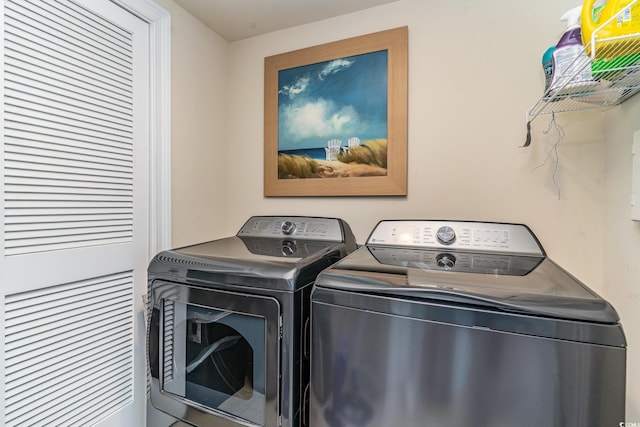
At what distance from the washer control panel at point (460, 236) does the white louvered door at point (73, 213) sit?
1.12m

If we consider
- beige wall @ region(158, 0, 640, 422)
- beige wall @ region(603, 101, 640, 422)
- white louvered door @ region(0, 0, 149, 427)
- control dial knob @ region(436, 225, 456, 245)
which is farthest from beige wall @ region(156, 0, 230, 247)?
beige wall @ region(603, 101, 640, 422)

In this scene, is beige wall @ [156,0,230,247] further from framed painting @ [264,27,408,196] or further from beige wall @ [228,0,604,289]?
beige wall @ [228,0,604,289]

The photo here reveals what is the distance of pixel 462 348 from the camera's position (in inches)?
27.8

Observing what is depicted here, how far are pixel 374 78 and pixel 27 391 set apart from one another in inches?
73.2

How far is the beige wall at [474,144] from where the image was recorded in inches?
45.1

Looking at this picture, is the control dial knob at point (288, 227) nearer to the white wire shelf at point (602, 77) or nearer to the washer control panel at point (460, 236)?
the washer control panel at point (460, 236)

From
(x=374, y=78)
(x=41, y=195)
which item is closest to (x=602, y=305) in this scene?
(x=374, y=78)

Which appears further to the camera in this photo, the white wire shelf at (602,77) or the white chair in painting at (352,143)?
the white chair in painting at (352,143)

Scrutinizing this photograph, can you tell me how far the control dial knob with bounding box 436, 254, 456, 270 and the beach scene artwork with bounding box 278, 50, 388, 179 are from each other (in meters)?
0.56

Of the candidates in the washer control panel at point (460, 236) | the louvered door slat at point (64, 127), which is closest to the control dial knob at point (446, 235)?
the washer control panel at point (460, 236)

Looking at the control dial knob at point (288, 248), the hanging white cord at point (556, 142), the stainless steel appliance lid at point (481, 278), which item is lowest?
the stainless steel appliance lid at point (481, 278)

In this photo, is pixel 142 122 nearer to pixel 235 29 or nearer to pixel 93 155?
pixel 93 155

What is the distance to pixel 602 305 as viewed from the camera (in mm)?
625

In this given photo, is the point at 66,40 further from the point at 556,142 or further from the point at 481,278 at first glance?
the point at 556,142
